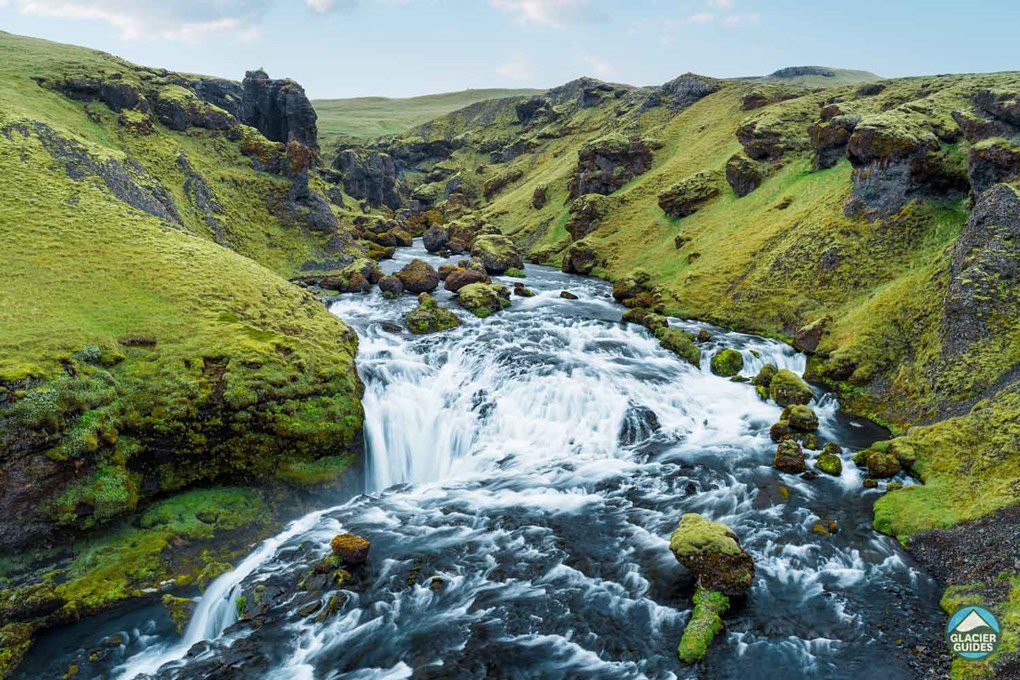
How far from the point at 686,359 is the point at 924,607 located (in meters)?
22.9

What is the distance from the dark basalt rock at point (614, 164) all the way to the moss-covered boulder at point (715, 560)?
72064mm

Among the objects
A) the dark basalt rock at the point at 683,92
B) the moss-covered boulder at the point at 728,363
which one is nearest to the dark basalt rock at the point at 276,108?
the dark basalt rock at the point at 683,92

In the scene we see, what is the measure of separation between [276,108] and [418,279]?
3164 inches

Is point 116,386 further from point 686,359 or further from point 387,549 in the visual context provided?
point 686,359

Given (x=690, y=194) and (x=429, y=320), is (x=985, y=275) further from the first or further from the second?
(x=690, y=194)

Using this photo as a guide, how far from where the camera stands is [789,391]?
106 ft

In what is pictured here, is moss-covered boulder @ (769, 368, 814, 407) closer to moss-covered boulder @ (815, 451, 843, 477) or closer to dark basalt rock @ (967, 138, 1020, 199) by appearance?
moss-covered boulder @ (815, 451, 843, 477)

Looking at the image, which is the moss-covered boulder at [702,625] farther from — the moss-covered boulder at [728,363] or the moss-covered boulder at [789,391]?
the moss-covered boulder at [728,363]

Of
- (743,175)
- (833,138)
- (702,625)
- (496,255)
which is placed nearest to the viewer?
(702,625)

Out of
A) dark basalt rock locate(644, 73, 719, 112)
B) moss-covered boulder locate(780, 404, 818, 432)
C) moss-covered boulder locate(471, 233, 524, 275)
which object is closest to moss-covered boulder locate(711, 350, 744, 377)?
moss-covered boulder locate(780, 404, 818, 432)

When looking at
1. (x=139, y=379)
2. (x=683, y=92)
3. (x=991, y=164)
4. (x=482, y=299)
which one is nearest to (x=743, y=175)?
(x=991, y=164)

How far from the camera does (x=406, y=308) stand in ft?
161

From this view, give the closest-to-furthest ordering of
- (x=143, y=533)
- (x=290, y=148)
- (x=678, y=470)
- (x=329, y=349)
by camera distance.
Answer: (x=143, y=533) < (x=678, y=470) < (x=329, y=349) < (x=290, y=148)

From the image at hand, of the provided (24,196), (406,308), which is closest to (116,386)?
(24,196)
